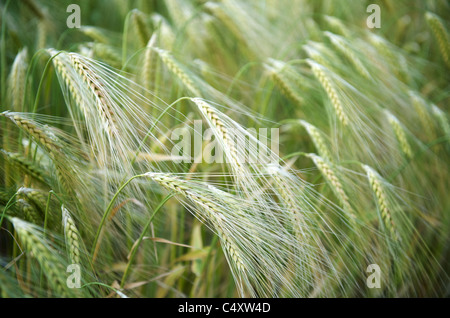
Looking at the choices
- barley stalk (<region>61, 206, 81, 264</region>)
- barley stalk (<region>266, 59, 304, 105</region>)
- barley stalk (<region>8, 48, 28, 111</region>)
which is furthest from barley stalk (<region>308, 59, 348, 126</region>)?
barley stalk (<region>8, 48, 28, 111</region>)

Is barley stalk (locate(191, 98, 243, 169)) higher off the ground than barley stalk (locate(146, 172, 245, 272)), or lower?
higher

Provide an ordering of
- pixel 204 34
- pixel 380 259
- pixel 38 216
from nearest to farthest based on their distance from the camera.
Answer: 1. pixel 38 216
2. pixel 380 259
3. pixel 204 34

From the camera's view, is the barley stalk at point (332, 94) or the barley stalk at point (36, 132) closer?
the barley stalk at point (36, 132)

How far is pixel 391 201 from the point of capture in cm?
123

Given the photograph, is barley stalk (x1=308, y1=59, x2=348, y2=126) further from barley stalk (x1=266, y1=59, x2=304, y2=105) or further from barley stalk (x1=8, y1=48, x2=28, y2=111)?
barley stalk (x1=8, y1=48, x2=28, y2=111)

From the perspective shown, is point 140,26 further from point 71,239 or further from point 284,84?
point 71,239

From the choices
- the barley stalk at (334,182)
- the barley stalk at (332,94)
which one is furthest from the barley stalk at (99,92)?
the barley stalk at (332,94)

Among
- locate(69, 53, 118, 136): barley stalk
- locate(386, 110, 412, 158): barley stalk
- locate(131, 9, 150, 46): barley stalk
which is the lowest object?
locate(386, 110, 412, 158): barley stalk

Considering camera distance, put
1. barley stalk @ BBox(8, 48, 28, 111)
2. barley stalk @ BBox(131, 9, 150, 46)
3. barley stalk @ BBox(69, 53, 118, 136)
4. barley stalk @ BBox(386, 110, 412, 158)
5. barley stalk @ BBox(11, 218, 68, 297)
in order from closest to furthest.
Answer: barley stalk @ BBox(11, 218, 68, 297) → barley stalk @ BBox(69, 53, 118, 136) → barley stalk @ BBox(8, 48, 28, 111) → barley stalk @ BBox(386, 110, 412, 158) → barley stalk @ BBox(131, 9, 150, 46)

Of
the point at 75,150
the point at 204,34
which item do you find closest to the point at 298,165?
the point at 204,34

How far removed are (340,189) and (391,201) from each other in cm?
24

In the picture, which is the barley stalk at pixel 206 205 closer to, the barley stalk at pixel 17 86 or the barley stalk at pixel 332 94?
the barley stalk at pixel 332 94

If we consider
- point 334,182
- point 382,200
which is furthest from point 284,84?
point 382,200
